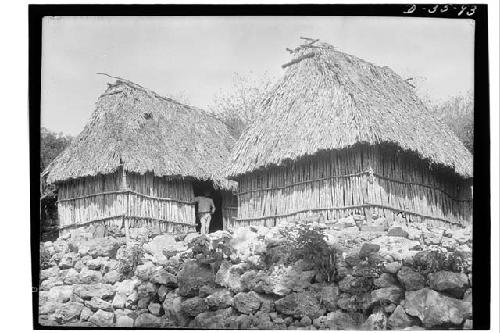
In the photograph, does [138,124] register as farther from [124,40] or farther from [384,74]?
[384,74]

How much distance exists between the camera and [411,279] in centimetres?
916

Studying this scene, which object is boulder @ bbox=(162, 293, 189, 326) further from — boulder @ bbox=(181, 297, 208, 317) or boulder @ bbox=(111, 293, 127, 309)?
boulder @ bbox=(111, 293, 127, 309)

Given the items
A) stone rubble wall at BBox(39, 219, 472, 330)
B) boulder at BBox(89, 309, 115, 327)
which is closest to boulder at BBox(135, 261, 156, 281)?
stone rubble wall at BBox(39, 219, 472, 330)

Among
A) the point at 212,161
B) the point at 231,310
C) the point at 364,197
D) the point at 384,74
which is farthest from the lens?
the point at 212,161

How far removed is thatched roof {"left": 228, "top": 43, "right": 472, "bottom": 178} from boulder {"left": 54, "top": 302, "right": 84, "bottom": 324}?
3.40 m

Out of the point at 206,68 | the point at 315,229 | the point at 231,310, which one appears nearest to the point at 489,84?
the point at 315,229

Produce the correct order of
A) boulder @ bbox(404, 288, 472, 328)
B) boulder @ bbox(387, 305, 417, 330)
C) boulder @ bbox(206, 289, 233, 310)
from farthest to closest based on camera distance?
boulder @ bbox(206, 289, 233, 310)
boulder @ bbox(387, 305, 417, 330)
boulder @ bbox(404, 288, 472, 328)

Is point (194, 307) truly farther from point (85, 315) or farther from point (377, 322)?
point (377, 322)

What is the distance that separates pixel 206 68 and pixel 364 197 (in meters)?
3.08

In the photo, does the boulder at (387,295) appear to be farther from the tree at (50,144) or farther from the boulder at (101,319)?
the tree at (50,144)

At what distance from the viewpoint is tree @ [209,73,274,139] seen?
35.0ft

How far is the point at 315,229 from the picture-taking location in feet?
33.2

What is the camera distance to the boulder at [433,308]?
29.5ft

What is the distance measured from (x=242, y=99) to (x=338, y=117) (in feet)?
5.30
